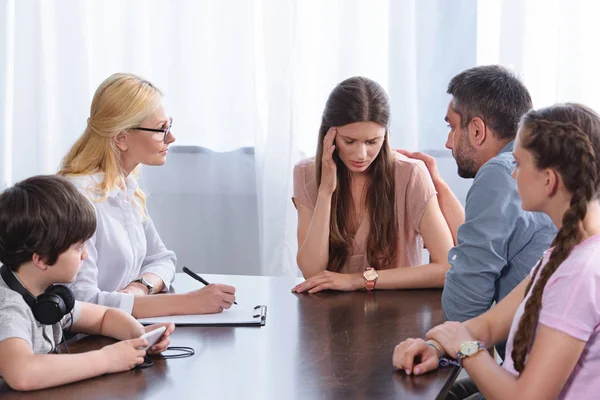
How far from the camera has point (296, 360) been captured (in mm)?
1607

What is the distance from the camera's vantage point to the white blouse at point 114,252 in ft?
6.51

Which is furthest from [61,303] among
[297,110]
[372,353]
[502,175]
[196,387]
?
[297,110]

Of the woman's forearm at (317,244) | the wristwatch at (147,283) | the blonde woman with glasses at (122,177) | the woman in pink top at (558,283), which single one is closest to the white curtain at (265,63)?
the woman's forearm at (317,244)

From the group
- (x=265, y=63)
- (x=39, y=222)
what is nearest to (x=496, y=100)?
(x=39, y=222)

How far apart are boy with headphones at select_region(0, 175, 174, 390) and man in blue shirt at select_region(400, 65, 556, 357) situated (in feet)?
2.61

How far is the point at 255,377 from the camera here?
151 cm

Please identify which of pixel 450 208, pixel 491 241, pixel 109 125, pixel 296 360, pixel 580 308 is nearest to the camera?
pixel 580 308

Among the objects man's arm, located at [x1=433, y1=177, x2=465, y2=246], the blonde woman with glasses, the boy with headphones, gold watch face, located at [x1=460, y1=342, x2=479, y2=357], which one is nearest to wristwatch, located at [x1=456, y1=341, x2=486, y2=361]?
gold watch face, located at [x1=460, y1=342, x2=479, y2=357]

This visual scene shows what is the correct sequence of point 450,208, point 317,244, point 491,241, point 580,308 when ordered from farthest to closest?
point 450,208, point 317,244, point 491,241, point 580,308

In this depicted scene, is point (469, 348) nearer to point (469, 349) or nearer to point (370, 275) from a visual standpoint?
point (469, 349)

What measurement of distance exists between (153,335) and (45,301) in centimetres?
23

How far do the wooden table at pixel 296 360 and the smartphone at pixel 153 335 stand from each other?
0.04 metres

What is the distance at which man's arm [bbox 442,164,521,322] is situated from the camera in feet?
6.23

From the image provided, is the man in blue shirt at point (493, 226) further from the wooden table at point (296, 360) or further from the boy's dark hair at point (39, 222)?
the boy's dark hair at point (39, 222)
